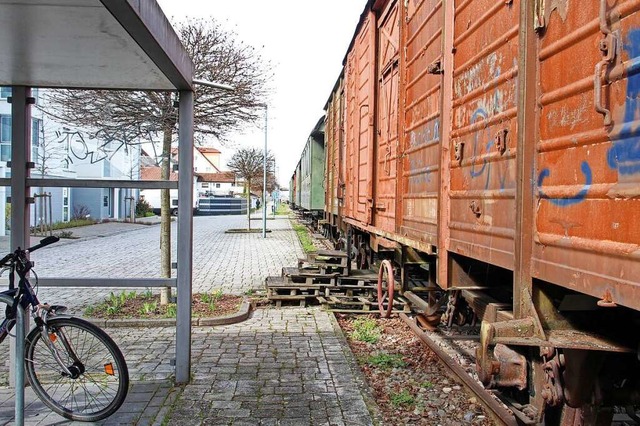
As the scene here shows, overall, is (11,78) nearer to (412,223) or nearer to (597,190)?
(412,223)

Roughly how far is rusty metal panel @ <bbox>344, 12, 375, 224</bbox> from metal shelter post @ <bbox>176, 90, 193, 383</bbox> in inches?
130

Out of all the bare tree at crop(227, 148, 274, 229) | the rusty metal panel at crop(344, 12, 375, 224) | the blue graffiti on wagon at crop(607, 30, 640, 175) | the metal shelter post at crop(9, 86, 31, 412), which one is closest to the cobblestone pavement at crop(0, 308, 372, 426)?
the metal shelter post at crop(9, 86, 31, 412)

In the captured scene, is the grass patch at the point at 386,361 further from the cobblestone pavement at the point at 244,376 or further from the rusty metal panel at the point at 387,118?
the rusty metal panel at the point at 387,118

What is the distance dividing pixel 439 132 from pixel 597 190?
7.97 ft

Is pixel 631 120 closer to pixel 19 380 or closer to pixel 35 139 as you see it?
pixel 19 380

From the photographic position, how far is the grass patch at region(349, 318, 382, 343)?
22.4 feet

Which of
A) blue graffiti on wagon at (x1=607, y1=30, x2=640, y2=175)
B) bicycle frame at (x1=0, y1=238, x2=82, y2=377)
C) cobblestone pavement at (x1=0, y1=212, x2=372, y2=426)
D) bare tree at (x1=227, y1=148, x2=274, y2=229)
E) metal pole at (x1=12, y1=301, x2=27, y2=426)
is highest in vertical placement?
bare tree at (x1=227, y1=148, x2=274, y2=229)

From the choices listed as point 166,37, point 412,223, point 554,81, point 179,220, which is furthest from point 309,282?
point 554,81

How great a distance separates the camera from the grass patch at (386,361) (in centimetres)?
571

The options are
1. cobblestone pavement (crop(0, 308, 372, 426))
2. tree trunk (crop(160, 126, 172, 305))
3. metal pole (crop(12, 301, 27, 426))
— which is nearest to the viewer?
metal pole (crop(12, 301, 27, 426))

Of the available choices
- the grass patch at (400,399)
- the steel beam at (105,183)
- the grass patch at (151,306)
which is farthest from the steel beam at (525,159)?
the grass patch at (151,306)

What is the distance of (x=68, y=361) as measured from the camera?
3889 millimetres

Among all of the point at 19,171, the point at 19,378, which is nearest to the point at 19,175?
the point at 19,171

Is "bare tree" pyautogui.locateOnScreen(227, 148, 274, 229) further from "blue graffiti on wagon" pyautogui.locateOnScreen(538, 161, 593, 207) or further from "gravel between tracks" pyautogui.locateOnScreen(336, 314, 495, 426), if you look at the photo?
"blue graffiti on wagon" pyautogui.locateOnScreen(538, 161, 593, 207)
